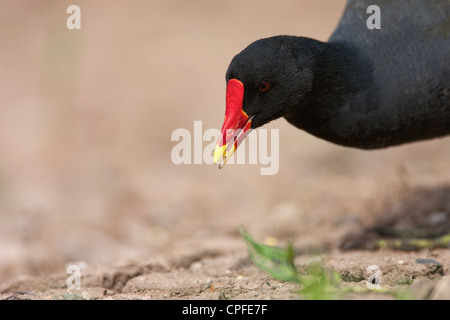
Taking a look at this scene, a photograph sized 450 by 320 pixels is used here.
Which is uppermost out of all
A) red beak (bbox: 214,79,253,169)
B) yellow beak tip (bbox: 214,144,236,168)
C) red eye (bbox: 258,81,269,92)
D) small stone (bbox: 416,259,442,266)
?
red eye (bbox: 258,81,269,92)

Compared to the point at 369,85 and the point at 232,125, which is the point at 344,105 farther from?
the point at 232,125

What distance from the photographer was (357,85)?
4113mm

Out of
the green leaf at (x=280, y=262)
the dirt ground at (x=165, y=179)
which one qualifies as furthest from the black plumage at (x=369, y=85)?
the green leaf at (x=280, y=262)

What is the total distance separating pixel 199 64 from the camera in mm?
10195

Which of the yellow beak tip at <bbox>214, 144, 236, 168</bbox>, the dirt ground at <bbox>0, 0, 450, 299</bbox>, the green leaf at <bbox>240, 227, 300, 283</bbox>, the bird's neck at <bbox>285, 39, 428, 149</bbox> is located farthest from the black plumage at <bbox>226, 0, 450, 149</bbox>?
the green leaf at <bbox>240, 227, 300, 283</bbox>

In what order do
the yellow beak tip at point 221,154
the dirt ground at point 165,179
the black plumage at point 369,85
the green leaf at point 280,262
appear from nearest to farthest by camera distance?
the green leaf at point 280,262 < the yellow beak tip at point 221,154 < the black plumage at point 369,85 < the dirt ground at point 165,179

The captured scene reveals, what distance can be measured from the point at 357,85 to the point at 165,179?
4051mm

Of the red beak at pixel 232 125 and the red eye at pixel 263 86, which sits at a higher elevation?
the red eye at pixel 263 86

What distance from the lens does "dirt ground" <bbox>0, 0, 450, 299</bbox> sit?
405 centimetres

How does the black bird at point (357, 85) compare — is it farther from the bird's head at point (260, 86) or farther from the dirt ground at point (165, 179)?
the dirt ground at point (165, 179)

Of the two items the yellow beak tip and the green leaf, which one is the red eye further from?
the green leaf

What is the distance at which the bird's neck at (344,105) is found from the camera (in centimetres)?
406

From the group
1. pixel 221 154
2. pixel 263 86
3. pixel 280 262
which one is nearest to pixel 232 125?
pixel 221 154

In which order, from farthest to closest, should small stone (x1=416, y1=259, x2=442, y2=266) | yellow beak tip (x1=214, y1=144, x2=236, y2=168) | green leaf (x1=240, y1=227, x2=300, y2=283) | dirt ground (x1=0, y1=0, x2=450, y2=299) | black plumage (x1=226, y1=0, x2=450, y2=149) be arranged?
dirt ground (x1=0, y1=0, x2=450, y2=299) < black plumage (x1=226, y1=0, x2=450, y2=149) < yellow beak tip (x1=214, y1=144, x2=236, y2=168) < small stone (x1=416, y1=259, x2=442, y2=266) < green leaf (x1=240, y1=227, x2=300, y2=283)
